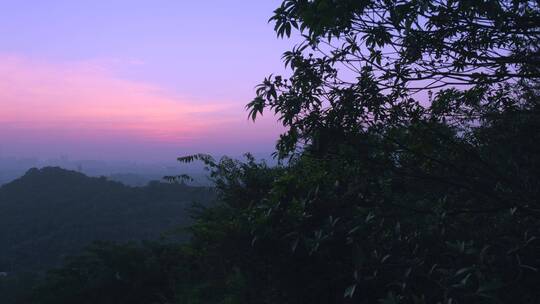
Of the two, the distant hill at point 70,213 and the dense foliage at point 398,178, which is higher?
the dense foliage at point 398,178

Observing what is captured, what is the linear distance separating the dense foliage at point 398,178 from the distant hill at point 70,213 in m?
25.7

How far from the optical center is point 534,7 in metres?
3.37

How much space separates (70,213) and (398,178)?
53620 millimetres

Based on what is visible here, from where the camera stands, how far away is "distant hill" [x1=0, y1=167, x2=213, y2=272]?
34.2 meters

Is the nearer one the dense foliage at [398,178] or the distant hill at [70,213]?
the dense foliage at [398,178]

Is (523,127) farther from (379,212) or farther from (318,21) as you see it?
(318,21)

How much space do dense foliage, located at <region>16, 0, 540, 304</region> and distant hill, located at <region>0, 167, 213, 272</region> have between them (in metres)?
25.7

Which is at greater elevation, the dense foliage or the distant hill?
the dense foliage

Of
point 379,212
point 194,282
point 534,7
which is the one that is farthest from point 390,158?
point 194,282

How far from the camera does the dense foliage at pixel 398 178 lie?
2.54 metres

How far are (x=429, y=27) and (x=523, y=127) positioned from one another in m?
1.56

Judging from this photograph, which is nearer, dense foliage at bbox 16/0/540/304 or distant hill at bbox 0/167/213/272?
dense foliage at bbox 16/0/540/304

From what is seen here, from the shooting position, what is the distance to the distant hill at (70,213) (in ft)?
112

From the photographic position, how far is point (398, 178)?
3.41 meters
